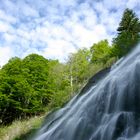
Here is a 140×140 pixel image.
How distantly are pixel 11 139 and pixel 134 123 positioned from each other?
20.3 m

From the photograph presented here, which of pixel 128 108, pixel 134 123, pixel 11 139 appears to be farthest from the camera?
pixel 11 139

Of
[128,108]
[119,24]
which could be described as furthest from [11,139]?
[119,24]

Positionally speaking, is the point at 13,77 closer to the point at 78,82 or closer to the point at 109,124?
the point at 78,82

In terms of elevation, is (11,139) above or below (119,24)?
below

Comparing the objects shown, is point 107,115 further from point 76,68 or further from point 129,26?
point 76,68

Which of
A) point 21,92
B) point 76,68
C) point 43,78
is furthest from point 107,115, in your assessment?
point 76,68

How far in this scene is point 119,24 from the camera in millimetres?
57531

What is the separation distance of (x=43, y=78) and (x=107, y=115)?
122 ft

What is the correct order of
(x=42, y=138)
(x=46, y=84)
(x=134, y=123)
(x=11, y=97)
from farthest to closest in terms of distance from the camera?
(x=46, y=84) → (x=11, y=97) → (x=42, y=138) → (x=134, y=123)

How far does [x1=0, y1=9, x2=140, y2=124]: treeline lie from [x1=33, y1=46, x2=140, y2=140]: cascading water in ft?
71.8

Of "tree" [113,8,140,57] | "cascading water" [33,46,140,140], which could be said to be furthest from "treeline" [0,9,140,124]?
"cascading water" [33,46,140,140]

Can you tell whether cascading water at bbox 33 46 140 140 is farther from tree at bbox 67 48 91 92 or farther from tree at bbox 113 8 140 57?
tree at bbox 67 48 91 92

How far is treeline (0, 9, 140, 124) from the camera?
51.6 metres

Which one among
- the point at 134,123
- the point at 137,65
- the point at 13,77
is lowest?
the point at 134,123
